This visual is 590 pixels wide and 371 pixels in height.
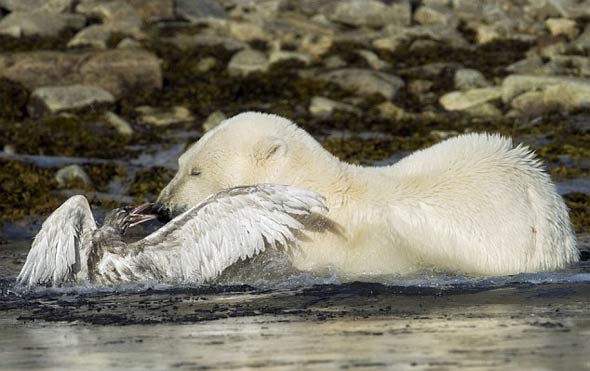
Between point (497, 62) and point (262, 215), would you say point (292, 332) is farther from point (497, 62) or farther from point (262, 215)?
point (497, 62)

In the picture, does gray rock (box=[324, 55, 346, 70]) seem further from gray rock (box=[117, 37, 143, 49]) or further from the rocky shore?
gray rock (box=[117, 37, 143, 49])

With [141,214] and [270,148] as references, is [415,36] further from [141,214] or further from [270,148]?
[141,214]

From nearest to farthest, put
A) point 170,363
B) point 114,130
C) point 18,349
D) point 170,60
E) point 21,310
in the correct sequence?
point 170,363
point 18,349
point 21,310
point 114,130
point 170,60

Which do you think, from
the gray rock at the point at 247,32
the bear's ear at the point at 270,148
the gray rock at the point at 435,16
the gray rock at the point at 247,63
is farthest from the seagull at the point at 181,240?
the gray rock at the point at 435,16

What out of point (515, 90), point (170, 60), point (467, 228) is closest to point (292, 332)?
point (467, 228)

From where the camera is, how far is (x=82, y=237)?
8789 mm

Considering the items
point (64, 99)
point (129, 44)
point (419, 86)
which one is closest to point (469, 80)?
point (419, 86)

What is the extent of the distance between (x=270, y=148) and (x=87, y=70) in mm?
11223

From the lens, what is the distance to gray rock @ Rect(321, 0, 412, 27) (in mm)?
25328

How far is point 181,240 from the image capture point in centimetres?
861

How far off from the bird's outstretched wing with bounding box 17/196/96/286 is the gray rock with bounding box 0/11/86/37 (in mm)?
14006

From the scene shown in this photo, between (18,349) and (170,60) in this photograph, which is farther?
(170,60)

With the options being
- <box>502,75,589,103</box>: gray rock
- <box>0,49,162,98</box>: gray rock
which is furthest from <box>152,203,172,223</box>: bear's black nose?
<box>0,49,162,98</box>: gray rock

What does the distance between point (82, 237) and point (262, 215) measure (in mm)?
1199
